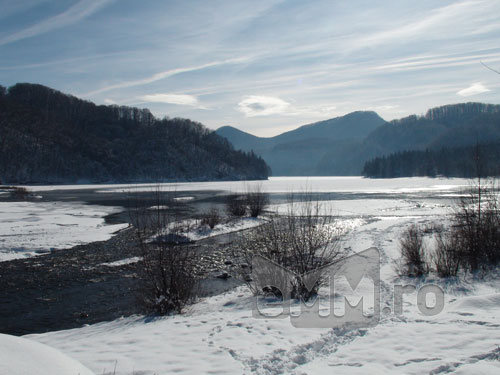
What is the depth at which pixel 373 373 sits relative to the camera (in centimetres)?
470

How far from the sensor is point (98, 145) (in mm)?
140875

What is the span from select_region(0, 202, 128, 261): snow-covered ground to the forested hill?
52.4m

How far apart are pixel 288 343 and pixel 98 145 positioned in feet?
489

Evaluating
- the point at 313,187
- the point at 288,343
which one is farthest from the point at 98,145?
the point at 288,343

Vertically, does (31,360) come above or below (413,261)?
above

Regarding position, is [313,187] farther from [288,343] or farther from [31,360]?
[31,360]

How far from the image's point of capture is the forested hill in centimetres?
10944

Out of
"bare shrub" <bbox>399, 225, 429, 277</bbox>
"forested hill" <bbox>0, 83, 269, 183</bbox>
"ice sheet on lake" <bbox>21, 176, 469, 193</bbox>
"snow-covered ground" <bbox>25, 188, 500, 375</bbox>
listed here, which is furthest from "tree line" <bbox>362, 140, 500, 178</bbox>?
"snow-covered ground" <bbox>25, 188, 500, 375</bbox>

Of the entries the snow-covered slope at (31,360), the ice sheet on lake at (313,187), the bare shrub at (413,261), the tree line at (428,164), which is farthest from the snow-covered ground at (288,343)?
the tree line at (428,164)

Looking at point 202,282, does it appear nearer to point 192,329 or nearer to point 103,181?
point 192,329

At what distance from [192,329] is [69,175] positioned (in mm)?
120542

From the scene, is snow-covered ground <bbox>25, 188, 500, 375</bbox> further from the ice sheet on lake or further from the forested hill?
the forested hill

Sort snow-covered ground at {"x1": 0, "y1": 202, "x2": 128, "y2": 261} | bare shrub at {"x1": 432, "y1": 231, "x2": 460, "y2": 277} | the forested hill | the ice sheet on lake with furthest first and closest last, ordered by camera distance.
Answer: the forested hill → the ice sheet on lake → snow-covered ground at {"x1": 0, "y1": 202, "x2": 128, "y2": 261} → bare shrub at {"x1": 432, "y1": 231, "x2": 460, "y2": 277}

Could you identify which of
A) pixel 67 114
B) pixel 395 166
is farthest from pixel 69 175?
pixel 395 166
